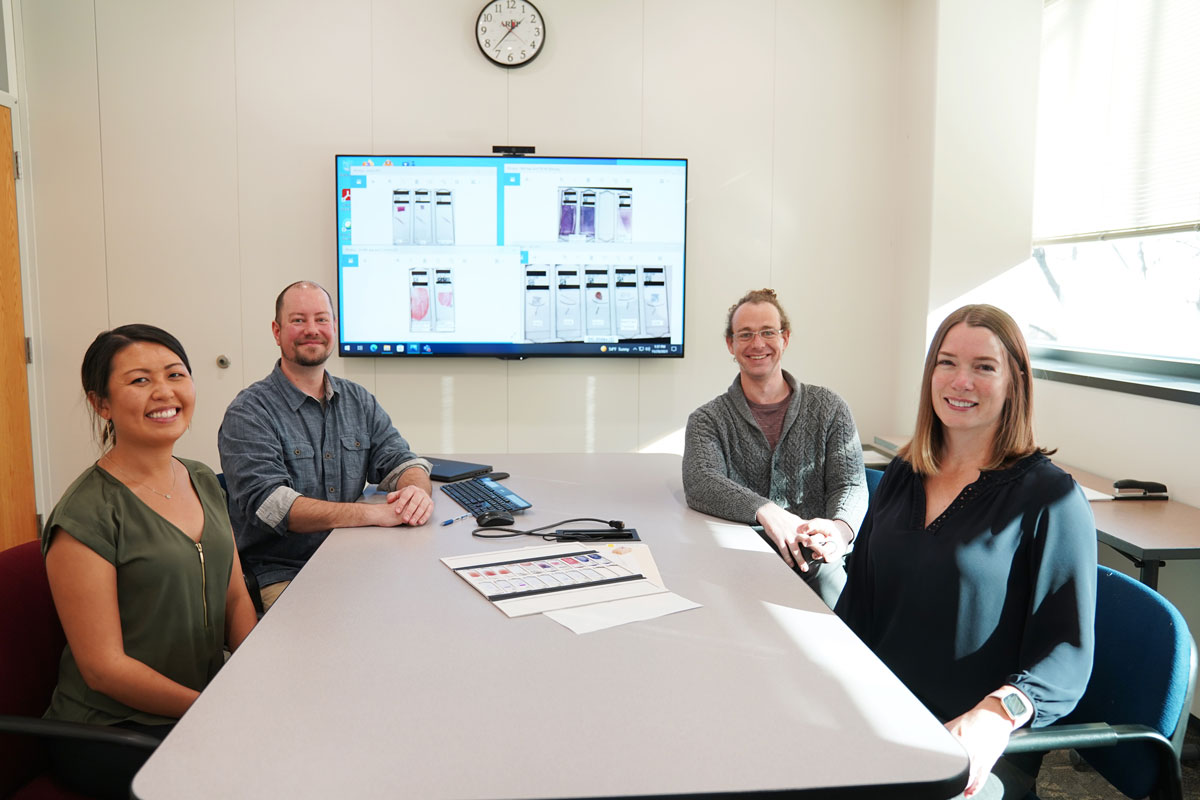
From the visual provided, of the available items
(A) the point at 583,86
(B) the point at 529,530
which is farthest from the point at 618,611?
(A) the point at 583,86

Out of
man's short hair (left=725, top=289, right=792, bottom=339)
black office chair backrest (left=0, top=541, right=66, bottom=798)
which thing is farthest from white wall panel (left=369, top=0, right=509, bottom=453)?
black office chair backrest (left=0, top=541, right=66, bottom=798)

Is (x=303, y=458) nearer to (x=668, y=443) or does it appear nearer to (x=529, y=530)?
(x=529, y=530)

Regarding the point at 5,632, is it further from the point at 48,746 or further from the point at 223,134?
the point at 223,134

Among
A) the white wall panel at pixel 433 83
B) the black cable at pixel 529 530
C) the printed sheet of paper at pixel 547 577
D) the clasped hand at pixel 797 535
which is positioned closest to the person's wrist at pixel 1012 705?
the printed sheet of paper at pixel 547 577

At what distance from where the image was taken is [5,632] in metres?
1.46

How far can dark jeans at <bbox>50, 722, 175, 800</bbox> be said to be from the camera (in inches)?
54.3

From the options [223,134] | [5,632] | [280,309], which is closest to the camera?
[5,632]

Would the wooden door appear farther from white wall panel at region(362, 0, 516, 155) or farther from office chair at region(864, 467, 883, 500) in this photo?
office chair at region(864, 467, 883, 500)

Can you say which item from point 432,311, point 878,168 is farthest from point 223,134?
point 878,168

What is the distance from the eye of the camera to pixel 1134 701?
1.43 m

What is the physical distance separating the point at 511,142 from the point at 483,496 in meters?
2.30

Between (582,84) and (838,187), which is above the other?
(582,84)

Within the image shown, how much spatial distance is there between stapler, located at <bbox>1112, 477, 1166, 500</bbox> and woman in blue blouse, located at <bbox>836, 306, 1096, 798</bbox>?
4.39 feet

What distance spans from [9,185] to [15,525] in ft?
5.18
